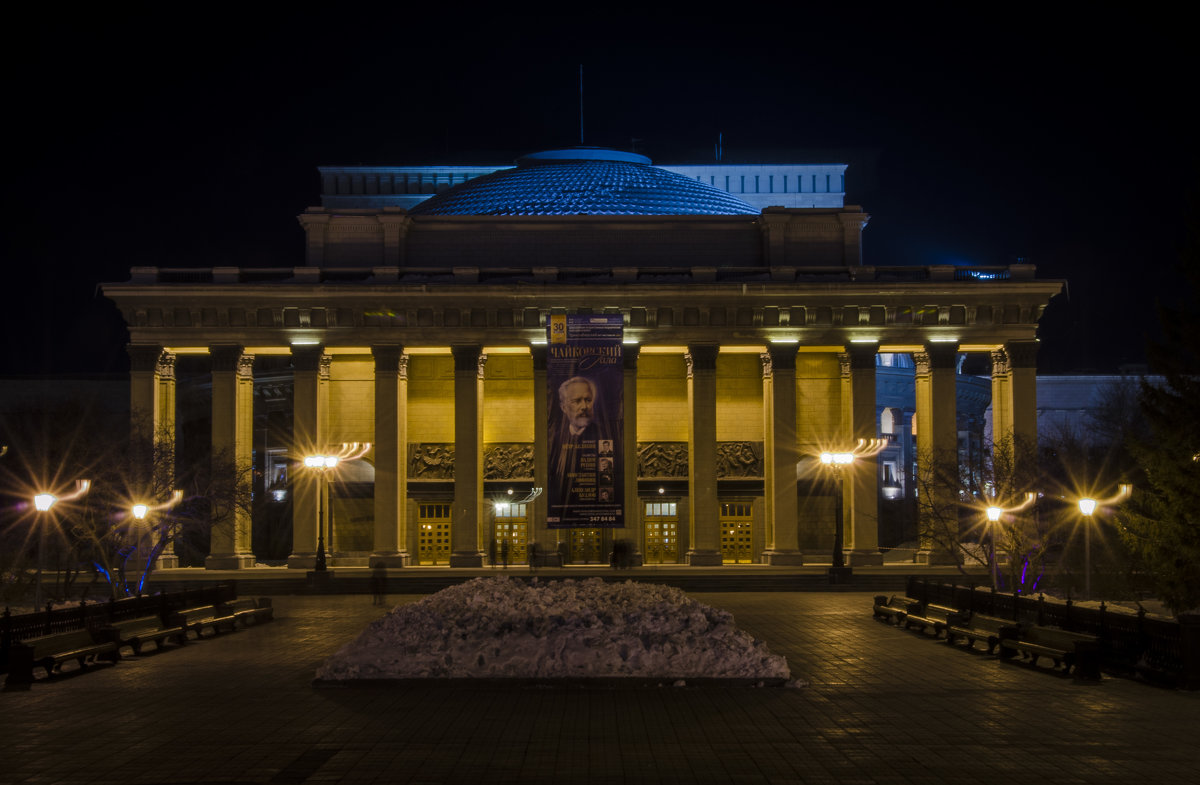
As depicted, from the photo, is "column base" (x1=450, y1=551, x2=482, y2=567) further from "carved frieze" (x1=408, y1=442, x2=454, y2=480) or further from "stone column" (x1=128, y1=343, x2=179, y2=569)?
"stone column" (x1=128, y1=343, x2=179, y2=569)

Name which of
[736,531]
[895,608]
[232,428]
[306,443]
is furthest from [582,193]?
[895,608]

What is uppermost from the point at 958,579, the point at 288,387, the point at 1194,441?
the point at 288,387

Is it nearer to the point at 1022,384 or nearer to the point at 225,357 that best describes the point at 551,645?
the point at 225,357

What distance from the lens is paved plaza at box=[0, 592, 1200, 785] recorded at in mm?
10828

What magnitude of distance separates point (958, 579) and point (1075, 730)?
81.1ft

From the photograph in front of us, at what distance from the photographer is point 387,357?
44438 millimetres

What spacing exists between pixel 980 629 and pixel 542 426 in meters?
26.6

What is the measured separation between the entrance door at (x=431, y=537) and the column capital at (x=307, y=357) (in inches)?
281

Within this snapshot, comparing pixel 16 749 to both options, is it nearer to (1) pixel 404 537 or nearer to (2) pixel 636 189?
(1) pixel 404 537

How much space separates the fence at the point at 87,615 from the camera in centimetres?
1714

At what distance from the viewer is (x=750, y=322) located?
44812 millimetres

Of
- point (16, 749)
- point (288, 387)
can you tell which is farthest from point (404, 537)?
point (16, 749)

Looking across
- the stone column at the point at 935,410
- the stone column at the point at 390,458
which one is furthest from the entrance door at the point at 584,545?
the stone column at the point at 935,410

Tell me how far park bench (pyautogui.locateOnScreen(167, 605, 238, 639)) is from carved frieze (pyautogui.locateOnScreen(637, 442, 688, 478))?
2575 cm
